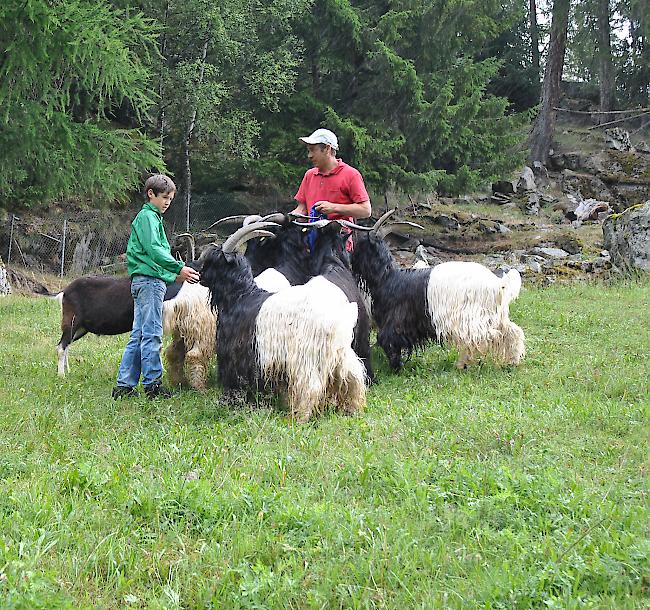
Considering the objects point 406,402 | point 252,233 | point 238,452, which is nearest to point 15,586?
point 238,452

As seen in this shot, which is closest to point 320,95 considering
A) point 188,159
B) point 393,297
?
point 188,159

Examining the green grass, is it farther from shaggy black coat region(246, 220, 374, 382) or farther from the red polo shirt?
the red polo shirt

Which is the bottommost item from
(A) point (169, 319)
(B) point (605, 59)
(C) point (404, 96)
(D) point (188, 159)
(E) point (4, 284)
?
(E) point (4, 284)

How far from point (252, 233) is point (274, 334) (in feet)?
4.24

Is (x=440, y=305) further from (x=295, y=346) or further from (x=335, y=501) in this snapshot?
(x=335, y=501)

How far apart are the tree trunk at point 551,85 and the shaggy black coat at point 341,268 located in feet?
65.1

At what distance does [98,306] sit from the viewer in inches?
251

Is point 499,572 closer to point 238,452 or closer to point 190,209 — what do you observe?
point 238,452

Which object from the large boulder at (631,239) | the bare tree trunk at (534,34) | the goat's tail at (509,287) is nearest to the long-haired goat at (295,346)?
the goat's tail at (509,287)

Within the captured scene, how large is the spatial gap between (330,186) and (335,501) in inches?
137

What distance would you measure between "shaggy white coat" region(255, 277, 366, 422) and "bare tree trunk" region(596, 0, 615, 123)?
845 inches

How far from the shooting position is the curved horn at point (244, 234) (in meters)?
5.46

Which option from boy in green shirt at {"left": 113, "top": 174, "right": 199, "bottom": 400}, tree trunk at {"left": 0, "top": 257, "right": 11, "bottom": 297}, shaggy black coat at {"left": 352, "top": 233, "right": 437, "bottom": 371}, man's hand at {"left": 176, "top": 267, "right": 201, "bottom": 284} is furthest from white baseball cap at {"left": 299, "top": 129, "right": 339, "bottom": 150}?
tree trunk at {"left": 0, "top": 257, "right": 11, "bottom": 297}

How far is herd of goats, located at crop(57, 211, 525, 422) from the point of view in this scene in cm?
473
